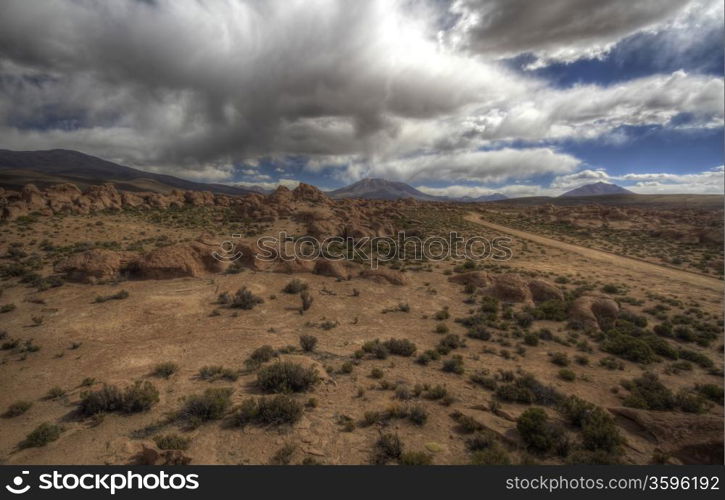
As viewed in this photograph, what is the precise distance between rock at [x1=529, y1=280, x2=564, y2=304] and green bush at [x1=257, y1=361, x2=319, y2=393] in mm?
15645

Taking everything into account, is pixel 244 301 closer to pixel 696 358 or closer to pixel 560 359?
pixel 560 359

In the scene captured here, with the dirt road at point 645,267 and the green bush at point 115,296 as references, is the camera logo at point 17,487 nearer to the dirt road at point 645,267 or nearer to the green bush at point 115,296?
the green bush at point 115,296

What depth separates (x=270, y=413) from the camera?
7.59 metres

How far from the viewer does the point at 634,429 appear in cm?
743

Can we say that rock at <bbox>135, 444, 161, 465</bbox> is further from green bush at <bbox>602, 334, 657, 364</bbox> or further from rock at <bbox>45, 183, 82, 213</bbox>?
rock at <bbox>45, 183, 82, 213</bbox>

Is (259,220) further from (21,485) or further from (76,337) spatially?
(21,485)

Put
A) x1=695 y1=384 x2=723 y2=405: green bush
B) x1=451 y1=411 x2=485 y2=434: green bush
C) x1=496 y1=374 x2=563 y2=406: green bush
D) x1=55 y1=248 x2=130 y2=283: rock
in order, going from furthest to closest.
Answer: x1=55 y1=248 x2=130 y2=283: rock < x1=695 y1=384 x2=723 y2=405: green bush < x1=496 y1=374 x2=563 y2=406: green bush < x1=451 y1=411 x2=485 y2=434: green bush

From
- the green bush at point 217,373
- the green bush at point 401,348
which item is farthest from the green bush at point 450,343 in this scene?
the green bush at point 217,373

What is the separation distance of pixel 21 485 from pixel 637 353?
61.9 ft

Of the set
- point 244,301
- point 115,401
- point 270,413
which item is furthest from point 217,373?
point 244,301

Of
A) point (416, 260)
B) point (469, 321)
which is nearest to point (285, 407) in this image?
point (469, 321)

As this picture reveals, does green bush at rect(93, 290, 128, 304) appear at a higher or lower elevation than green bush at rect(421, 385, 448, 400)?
higher

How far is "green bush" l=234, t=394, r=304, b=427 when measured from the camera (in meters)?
7.59

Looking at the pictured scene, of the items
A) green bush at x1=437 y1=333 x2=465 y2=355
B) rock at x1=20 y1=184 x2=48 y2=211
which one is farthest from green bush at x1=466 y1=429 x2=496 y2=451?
rock at x1=20 y1=184 x2=48 y2=211
